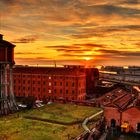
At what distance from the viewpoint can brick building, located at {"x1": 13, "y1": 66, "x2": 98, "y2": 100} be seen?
6562 centimetres

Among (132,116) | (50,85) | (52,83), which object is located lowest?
(132,116)

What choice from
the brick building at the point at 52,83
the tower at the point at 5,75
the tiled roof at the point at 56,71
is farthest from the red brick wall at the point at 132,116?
the tiled roof at the point at 56,71

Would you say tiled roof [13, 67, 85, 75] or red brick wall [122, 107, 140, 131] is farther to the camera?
tiled roof [13, 67, 85, 75]

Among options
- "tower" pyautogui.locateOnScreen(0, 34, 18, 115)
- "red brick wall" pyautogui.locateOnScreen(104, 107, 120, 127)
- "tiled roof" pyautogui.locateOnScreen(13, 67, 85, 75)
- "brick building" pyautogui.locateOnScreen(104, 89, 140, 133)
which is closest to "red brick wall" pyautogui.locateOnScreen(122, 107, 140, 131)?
"brick building" pyautogui.locateOnScreen(104, 89, 140, 133)

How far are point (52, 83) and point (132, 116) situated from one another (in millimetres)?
33679

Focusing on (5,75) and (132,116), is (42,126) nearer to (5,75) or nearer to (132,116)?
(132,116)

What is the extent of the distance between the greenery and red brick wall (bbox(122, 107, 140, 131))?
23.6 ft

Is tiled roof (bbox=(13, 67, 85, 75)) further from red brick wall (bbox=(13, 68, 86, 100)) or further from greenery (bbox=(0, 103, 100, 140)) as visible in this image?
greenery (bbox=(0, 103, 100, 140))

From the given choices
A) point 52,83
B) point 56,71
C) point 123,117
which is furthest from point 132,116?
point 52,83

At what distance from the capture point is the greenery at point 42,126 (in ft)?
101

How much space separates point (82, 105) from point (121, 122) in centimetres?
1678

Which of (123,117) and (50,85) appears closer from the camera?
(123,117)

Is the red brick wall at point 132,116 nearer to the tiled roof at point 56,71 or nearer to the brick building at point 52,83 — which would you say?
the brick building at point 52,83

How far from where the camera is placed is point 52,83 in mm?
67875
